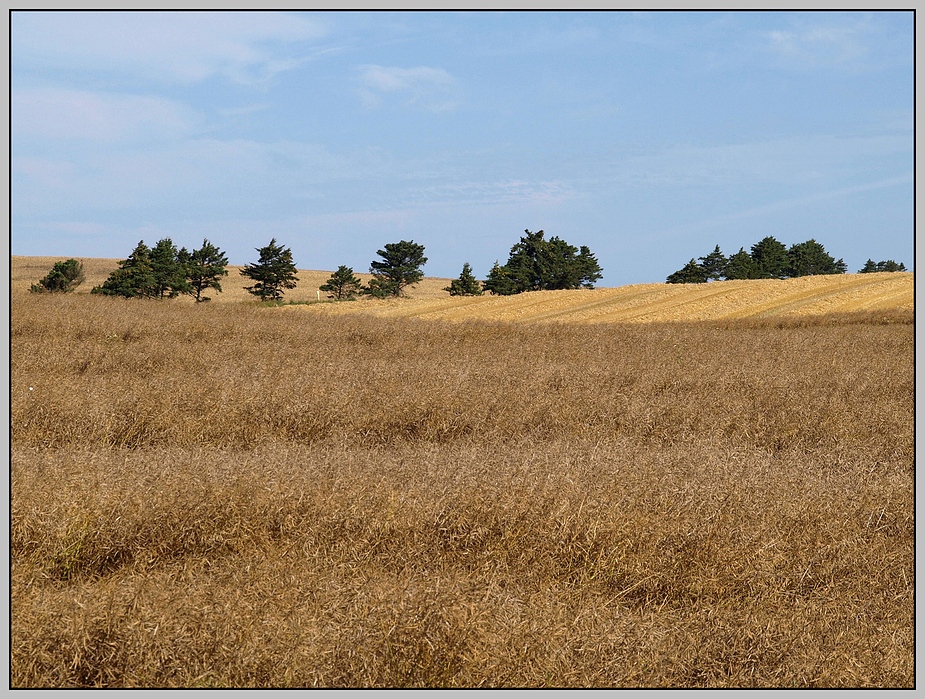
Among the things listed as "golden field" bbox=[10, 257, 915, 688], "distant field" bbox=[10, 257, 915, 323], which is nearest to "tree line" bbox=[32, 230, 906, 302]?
"distant field" bbox=[10, 257, 915, 323]

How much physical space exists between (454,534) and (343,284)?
56712mm

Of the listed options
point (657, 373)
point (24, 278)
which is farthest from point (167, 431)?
point (24, 278)

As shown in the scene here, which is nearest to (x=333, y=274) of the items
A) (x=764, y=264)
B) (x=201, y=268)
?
Result: (x=201, y=268)

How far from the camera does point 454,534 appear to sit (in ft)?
13.4

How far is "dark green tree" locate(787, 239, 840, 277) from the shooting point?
76.3 m

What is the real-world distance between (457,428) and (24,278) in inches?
3054

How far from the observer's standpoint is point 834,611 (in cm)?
354

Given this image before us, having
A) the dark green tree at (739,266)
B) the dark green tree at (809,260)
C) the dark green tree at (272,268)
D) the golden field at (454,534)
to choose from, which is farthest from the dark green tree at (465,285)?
the golden field at (454,534)

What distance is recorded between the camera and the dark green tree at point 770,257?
7094cm

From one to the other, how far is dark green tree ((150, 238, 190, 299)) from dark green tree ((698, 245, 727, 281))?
4468 cm

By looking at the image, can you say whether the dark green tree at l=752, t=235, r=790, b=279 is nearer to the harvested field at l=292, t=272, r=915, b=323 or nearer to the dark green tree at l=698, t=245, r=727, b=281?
the dark green tree at l=698, t=245, r=727, b=281

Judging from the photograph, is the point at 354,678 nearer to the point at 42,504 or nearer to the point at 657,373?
the point at 42,504

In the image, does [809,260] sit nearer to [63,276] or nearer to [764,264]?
[764,264]

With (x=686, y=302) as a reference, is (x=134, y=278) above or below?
above
